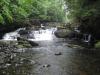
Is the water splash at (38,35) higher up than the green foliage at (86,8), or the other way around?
the green foliage at (86,8)

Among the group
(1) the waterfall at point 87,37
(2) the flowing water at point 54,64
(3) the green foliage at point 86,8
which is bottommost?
(2) the flowing water at point 54,64

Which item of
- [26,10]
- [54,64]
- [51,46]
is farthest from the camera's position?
[26,10]

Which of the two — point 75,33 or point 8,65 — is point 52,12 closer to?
point 75,33

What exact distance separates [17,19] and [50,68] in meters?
18.7

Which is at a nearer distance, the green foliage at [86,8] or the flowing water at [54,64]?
the flowing water at [54,64]

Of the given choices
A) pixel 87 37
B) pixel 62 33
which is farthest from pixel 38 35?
pixel 87 37

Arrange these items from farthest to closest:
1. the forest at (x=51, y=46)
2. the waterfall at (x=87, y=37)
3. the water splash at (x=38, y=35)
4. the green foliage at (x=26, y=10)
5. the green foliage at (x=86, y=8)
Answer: the water splash at (x=38, y=35) → the green foliage at (x=26, y=10) → the waterfall at (x=87, y=37) → the green foliage at (x=86, y=8) → the forest at (x=51, y=46)

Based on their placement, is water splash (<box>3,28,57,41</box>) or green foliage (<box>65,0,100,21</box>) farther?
water splash (<box>3,28,57,41</box>)

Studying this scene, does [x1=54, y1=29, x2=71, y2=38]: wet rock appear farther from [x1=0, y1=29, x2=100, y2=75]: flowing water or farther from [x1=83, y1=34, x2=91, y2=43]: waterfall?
[x1=0, y1=29, x2=100, y2=75]: flowing water

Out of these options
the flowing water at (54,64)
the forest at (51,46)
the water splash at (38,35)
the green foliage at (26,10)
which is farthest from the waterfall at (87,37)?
the green foliage at (26,10)

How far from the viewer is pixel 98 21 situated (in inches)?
844

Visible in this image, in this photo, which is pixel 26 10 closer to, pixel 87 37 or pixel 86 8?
pixel 87 37

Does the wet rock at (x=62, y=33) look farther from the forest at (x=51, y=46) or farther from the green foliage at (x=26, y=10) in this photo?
the green foliage at (x=26, y=10)

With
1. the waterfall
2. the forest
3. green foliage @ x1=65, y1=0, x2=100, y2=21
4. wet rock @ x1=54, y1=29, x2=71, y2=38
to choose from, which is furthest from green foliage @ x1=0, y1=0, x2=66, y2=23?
the waterfall
